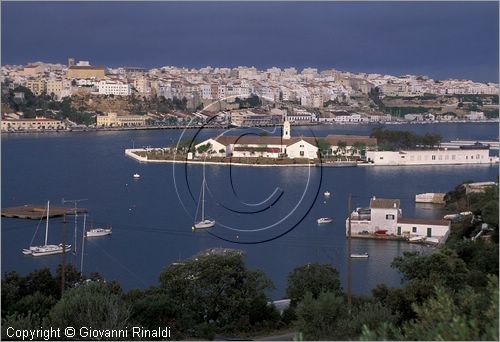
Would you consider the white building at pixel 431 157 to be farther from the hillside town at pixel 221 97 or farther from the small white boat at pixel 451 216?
the hillside town at pixel 221 97

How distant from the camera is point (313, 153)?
1104 centimetres

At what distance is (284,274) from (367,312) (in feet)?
7.26

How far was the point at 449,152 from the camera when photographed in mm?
10977

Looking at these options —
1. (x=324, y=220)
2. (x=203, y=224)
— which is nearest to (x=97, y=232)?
(x=203, y=224)

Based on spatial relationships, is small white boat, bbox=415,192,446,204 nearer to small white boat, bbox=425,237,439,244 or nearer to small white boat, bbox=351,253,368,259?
small white boat, bbox=425,237,439,244

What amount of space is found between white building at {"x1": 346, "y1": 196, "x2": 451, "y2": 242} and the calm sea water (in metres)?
0.14

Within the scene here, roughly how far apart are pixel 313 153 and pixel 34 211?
533 centimetres

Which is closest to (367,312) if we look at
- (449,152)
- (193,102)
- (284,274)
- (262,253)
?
(284,274)

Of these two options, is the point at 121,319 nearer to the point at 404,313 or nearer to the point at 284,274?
the point at 404,313

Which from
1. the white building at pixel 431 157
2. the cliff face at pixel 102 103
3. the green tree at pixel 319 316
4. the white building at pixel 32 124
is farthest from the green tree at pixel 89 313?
the cliff face at pixel 102 103

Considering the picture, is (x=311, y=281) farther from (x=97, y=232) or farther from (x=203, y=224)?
(x=203, y=224)

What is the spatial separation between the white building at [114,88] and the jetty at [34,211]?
17.4 metres

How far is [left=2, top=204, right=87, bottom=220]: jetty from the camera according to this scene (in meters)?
6.20

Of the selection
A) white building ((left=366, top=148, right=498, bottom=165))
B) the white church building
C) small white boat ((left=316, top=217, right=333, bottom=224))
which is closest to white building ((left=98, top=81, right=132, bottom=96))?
the white church building
